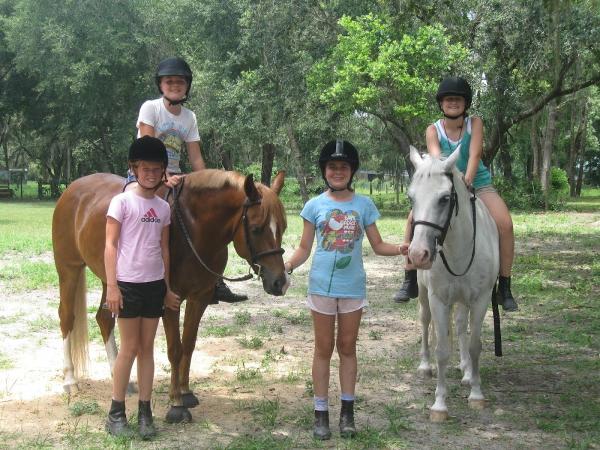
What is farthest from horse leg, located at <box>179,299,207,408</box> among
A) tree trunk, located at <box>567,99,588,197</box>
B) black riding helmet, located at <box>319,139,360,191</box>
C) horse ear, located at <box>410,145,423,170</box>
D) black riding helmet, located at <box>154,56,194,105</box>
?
tree trunk, located at <box>567,99,588,197</box>

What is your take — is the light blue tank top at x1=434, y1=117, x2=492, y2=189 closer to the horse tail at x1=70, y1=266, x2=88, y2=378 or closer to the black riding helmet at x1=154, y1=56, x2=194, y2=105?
the black riding helmet at x1=154, y1=56, x2=194, y2=105

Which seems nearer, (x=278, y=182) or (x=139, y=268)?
(x=139, y=268)

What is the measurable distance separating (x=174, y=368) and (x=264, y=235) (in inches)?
53.2

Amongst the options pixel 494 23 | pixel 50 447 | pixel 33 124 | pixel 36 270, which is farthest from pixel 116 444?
pixel 33 124

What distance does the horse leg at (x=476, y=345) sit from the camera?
5320 mm

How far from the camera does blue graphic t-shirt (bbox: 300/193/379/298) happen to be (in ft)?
14.5

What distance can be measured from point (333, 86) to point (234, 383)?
69.6ft

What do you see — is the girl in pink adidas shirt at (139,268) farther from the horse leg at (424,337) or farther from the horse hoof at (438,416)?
the horse leg at (424,337)

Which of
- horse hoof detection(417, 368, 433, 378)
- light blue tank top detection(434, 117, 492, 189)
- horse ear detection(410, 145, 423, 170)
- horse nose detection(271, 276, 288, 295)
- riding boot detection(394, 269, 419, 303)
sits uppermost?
light blue tank top detection(434, 117, 492, 189)

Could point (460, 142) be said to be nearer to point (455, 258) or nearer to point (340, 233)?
point (455, 258)

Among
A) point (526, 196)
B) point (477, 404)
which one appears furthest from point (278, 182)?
point (526, 196)

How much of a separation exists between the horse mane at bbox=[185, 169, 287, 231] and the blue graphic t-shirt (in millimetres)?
195

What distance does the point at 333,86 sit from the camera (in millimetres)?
25969

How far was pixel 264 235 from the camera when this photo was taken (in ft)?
14.7
